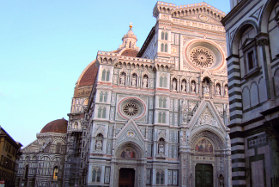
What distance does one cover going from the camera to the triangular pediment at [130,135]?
30875 mm

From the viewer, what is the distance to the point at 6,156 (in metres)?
39.1

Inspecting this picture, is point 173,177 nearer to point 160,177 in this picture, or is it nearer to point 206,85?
point 160,177

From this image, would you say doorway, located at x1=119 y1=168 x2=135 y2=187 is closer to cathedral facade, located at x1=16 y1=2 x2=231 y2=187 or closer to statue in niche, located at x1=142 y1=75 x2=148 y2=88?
cathedral facade, located at x1=16 y1=2 x2=231 y2=187

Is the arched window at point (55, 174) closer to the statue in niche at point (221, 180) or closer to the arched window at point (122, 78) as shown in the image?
the arched window at point (122, 78)

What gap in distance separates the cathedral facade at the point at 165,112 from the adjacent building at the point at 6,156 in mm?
10647

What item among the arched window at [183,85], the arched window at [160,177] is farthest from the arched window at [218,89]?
the arched window at [160,177]

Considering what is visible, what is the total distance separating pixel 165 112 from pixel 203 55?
9869mm

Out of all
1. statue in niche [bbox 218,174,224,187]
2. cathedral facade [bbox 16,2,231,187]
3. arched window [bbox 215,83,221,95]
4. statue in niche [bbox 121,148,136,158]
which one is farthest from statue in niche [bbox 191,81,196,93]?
statue in niche [bbox 121,148,136,158]

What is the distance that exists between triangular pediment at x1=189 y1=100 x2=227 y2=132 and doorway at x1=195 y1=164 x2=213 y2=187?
13.4ft

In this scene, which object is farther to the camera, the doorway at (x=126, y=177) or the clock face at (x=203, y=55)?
the clock face at (x=203, y=55)

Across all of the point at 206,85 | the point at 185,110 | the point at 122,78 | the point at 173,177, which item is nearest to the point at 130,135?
the point at 173,177

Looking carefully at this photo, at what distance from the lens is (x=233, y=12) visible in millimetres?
16562

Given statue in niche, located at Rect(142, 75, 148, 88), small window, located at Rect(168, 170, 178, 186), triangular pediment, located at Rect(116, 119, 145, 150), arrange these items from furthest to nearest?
1. statue in niche, located at Rect(142, 75, 148, 88)
2. triangular pediment, located at Rect(116, 119, 145, 150)
3. small window, located at Rect(168, 170, 178, 186)

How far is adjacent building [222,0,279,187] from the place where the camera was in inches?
495
